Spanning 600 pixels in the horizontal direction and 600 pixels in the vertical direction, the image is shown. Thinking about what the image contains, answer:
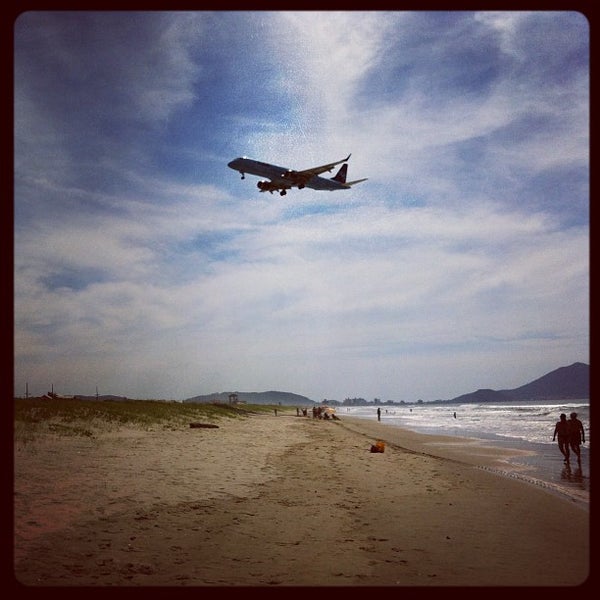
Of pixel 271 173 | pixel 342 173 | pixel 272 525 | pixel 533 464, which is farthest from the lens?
pixel 342 173

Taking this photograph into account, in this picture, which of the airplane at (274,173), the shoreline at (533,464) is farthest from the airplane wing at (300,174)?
the shoreline at (533,464)

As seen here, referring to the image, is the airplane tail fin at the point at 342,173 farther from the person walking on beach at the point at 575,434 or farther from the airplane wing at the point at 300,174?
the person walking on beach at the point at 575,434

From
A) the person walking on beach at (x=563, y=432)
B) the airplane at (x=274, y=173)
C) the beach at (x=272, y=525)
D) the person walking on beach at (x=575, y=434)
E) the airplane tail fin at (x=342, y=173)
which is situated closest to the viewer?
the beach at (x=272, y=525)

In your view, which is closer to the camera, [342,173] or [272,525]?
[272,525]

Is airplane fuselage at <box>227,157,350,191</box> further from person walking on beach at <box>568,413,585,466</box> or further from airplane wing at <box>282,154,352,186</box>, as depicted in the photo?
person walking on beach at <box>568,413,585,466</box>

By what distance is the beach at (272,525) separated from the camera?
6.65m

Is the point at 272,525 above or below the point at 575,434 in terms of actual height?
above

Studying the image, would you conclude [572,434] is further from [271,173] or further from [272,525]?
[271,173]

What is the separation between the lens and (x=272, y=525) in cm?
906

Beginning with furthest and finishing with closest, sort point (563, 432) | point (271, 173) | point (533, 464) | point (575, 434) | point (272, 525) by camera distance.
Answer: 1. point (271, 173)
2. point (533, 464)
3. point (563, 432)
4. point (575, 434)
5. point (272, 525)

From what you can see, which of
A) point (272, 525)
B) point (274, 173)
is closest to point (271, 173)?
point (274, 173)

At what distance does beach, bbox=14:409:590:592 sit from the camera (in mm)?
6648
